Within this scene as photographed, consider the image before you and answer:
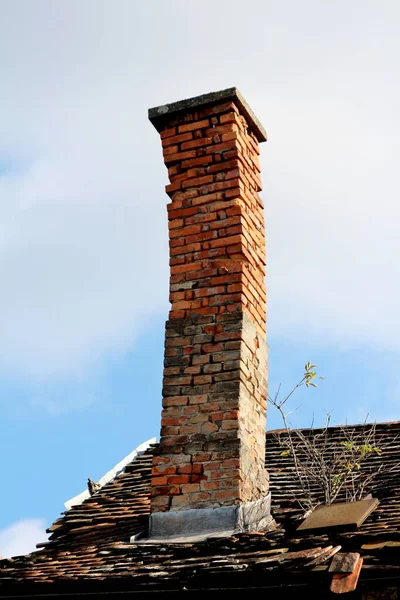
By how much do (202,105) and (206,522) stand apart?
3475mm

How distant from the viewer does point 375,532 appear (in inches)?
208

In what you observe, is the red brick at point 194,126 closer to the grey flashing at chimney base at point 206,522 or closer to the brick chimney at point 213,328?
the brick chimney at point 213,328

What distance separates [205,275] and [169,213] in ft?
2.29

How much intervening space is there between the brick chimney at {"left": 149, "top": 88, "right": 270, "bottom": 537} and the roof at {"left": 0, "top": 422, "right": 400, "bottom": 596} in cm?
38

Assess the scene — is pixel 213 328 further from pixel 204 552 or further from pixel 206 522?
pixel 204 552

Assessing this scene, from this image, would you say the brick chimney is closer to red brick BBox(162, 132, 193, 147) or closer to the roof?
red brick BBox(162, 132, 193, 147)

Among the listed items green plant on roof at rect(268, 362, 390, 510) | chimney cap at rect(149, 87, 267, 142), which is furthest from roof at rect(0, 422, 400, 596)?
chimney cap at rect(149, 87, 267, 142)

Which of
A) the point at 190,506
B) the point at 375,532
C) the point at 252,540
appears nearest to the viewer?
the point at 375,532

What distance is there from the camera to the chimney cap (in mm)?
7492

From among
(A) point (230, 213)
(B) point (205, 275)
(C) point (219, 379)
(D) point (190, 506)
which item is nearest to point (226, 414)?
(C) point (219, 379)

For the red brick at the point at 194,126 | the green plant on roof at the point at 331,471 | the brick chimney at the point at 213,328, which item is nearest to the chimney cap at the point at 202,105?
the brick chimney at the point at 213,328

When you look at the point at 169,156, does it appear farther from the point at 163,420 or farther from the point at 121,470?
the point at 121,470

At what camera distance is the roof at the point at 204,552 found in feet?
16.3

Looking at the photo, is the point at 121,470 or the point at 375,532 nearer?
the point at 375,532
